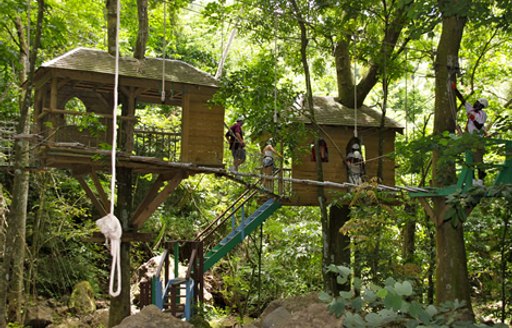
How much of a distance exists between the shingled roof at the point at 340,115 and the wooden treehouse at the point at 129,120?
103 inches

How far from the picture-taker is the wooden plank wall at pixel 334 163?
15422 millimetres

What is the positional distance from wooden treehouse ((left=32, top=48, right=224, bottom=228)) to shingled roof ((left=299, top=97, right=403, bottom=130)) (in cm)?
262

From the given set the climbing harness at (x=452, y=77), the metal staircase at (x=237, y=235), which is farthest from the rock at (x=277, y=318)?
the metal staircase at (x=237, y=235)

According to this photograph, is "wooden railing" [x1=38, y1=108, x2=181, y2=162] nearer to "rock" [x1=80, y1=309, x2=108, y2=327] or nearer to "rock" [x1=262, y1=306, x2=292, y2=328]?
"rock" [x1=80, y1=309, x2=108, y2=327]

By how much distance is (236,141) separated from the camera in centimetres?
1441

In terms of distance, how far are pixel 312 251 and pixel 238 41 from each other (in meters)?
13.6

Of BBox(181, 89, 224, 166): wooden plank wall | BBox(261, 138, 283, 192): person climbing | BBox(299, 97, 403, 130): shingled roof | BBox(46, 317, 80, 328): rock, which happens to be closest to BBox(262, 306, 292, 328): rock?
BBox(181, 89, 224, 166): wooden plank wall

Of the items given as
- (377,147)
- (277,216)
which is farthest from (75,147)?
(277,216)

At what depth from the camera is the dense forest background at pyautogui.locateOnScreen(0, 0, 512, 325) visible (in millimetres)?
11797

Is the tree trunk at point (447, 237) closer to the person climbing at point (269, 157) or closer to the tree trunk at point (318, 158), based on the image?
the tree trunk at point (318, 158)

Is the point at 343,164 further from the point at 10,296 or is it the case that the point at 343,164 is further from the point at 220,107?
the point at 10,296

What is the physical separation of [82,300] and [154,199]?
4.76 m

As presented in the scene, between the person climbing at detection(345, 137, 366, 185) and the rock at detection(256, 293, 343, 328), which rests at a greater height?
the person climbing at detection(345, 137, 366, 185)

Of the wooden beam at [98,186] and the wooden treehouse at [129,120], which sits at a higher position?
the wooden treehouse at [129,120]
